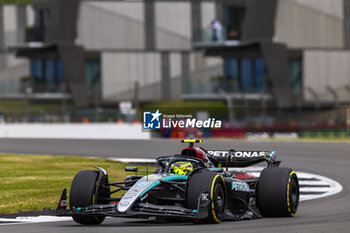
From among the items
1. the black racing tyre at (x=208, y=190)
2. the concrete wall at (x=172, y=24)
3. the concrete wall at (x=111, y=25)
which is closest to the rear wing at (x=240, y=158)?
the black racing tyre at (x=208, y=190)

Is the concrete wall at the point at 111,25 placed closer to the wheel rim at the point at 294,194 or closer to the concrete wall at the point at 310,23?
the concrete wall at the point at 310,23

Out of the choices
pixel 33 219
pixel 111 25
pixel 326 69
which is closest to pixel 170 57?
pixel 111 25

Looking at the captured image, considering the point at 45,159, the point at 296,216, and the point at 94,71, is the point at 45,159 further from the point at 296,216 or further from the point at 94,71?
the point at 94,71

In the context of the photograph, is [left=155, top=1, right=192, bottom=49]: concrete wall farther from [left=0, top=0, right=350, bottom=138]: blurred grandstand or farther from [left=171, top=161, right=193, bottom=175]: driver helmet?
[left=171, top=161, right=193, bottom=175]: driver helmet

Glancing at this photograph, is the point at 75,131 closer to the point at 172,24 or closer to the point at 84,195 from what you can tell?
the point at 172,24

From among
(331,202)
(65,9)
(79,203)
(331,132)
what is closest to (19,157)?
(331,202)

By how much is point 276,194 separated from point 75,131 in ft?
116

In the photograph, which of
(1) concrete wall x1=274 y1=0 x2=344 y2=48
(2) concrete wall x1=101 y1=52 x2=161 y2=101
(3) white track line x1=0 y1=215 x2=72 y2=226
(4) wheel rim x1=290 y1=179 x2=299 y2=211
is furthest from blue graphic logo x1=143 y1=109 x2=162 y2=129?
(2) concrete wall x1=101 y1=52 x2=161 y2=101

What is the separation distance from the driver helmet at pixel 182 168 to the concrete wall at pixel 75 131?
108ft

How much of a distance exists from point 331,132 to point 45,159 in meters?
22.1

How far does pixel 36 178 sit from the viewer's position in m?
19.2

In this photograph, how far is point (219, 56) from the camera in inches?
2318

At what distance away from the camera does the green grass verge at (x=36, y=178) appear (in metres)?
14.8

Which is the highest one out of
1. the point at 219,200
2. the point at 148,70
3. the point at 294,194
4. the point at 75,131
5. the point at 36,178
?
the point at 148,70
